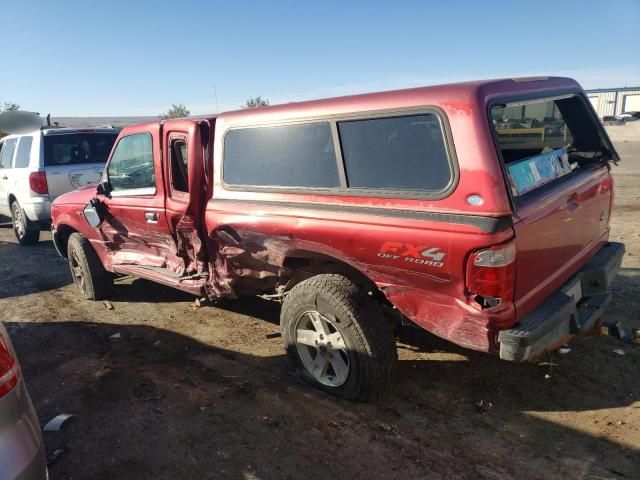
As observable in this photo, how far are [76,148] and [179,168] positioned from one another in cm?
466

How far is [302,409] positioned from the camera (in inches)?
129

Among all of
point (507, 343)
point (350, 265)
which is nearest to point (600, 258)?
point (507, 343)

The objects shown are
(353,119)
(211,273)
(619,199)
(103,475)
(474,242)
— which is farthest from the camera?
(619,199)

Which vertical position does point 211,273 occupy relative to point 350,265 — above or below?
below

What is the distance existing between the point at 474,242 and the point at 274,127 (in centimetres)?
182

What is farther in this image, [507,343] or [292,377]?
[292,377]

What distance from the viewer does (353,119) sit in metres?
3.08

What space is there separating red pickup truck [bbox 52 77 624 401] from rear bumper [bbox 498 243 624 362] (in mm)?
12

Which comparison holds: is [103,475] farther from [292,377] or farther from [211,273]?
[211,273]

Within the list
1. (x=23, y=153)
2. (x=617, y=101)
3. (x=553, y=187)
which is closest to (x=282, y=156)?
(x=553, y=187)

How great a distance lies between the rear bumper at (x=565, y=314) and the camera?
258 centimetres

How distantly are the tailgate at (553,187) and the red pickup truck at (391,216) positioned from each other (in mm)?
15

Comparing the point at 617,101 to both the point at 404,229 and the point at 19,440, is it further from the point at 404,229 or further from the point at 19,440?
the point at 19,440

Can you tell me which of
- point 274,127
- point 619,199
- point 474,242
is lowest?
point 619,199
